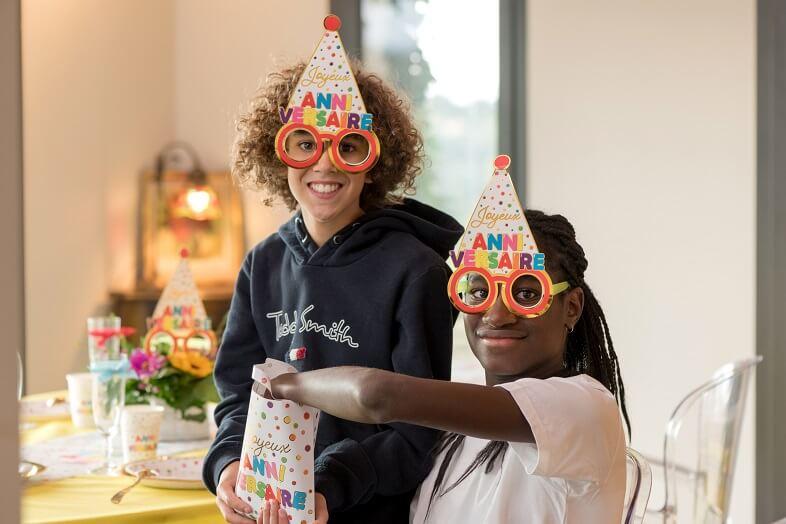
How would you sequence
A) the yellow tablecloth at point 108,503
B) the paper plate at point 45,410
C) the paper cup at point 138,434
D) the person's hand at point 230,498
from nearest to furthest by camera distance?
the person's hand at point 230,498
the yellow tablecloth at point 108,503
the paper cup at point 138,434
the paper plate at point 45,410

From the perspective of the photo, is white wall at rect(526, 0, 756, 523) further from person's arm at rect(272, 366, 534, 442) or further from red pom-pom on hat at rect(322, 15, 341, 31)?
person's arm at rect(272, 366, 534, 442)

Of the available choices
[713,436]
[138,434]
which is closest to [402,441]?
[138,434]

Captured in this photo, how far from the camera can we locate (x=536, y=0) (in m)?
3.47

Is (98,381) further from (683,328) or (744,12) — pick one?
(744,12)

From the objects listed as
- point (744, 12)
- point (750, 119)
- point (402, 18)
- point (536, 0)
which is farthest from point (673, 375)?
point (402, 18)

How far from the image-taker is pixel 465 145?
12.7 feet

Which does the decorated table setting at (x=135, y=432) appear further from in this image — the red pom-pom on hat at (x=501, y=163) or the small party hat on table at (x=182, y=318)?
the red pom-pom on hat at (x=501, y=163)

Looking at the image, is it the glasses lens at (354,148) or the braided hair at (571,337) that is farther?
the glasses lens at (354,148)

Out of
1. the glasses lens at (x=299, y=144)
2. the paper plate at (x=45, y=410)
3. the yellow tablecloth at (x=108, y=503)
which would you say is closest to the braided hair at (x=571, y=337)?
the glasses lens at (x=299, y=144)

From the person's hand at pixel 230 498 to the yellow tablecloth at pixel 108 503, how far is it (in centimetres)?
31

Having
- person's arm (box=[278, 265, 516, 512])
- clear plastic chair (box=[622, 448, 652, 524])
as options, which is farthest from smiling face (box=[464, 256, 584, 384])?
clear plastic chair (box=[622, 448, 652, 524])

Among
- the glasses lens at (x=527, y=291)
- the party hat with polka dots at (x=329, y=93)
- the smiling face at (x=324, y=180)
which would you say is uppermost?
the party hat with polka dots at (x=329, y=93)

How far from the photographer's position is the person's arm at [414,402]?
94 centimetres

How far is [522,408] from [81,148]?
3.56 m
